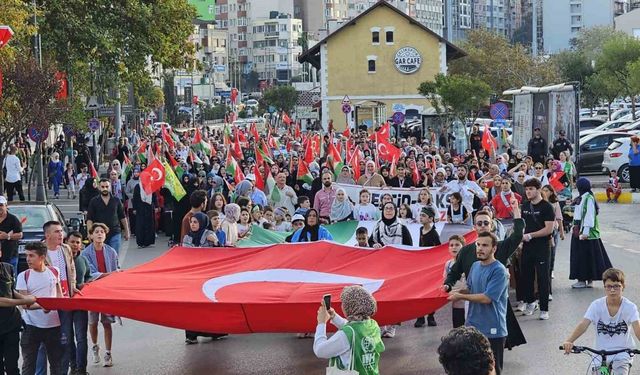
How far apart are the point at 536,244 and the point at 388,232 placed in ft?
6.07

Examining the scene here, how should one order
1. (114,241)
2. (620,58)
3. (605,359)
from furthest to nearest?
1. (620,58)
2. (114,241)
3. (605,359)

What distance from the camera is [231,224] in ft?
53.2

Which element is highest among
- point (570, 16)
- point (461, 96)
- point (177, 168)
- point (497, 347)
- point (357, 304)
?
point (570, 16)

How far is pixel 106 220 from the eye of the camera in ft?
59.2

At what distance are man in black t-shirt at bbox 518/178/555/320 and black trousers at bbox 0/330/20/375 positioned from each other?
6569 millimetres

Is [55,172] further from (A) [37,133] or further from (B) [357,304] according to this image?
(B) [357,304]

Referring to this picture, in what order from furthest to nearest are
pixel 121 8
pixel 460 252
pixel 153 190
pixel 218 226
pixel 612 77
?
1. pixel 612 77
2. pixel 121 8
3. pixel 153 190
4. pixel 218 226
5. pixel 460 252

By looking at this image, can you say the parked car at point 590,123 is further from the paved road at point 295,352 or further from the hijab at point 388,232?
the hijab at point 388,232

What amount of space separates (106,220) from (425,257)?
6136 millimetres

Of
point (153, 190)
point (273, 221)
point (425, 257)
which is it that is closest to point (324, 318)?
point (425, 257)

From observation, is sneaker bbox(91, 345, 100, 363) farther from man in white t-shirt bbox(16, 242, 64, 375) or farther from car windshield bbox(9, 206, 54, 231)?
car windshield bbox(9, 206, 54, 231)

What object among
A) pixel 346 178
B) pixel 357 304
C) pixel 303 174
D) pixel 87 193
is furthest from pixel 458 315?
pixel 303 174

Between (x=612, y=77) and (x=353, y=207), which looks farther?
(x=612, y=77)

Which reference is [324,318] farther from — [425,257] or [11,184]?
[11,184]
